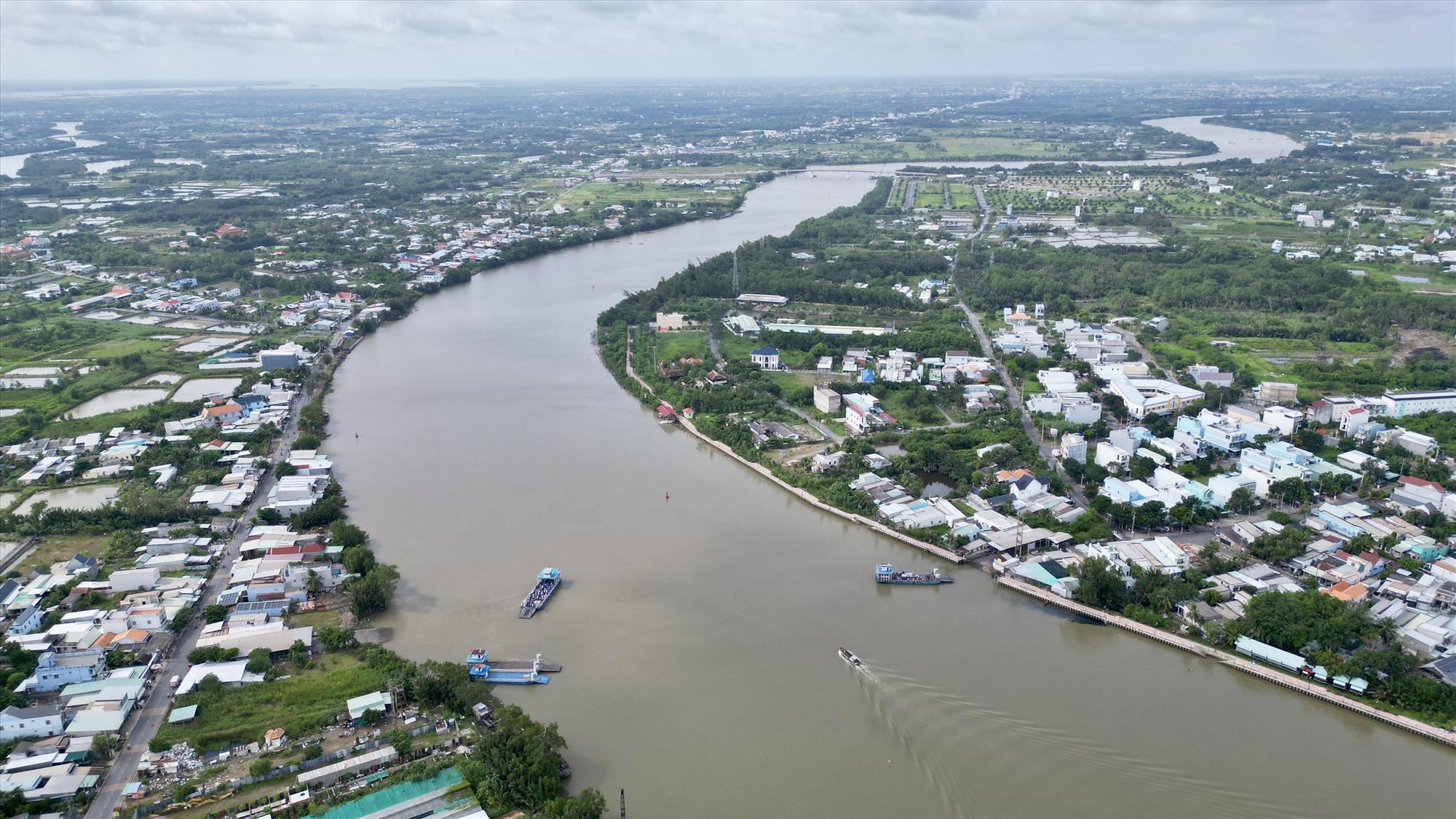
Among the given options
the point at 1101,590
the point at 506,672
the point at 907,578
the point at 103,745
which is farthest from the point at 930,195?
the point at 103,745

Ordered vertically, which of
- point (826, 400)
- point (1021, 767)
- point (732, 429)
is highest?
point (826, 400)

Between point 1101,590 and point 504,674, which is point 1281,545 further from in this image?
point 504,674

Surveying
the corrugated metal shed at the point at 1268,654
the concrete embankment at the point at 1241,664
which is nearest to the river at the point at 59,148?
the concrete embankment at the point at 1241,664

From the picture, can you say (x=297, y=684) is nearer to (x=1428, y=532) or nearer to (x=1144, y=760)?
(x=1144, y=760)

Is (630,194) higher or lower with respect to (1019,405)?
higher

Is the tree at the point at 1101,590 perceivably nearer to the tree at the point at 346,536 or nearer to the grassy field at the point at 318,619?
the grassy field at the point at 318,619

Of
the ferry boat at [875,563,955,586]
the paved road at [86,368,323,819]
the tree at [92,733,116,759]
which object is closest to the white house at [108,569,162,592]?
the paved road at [86,368,323,819]
